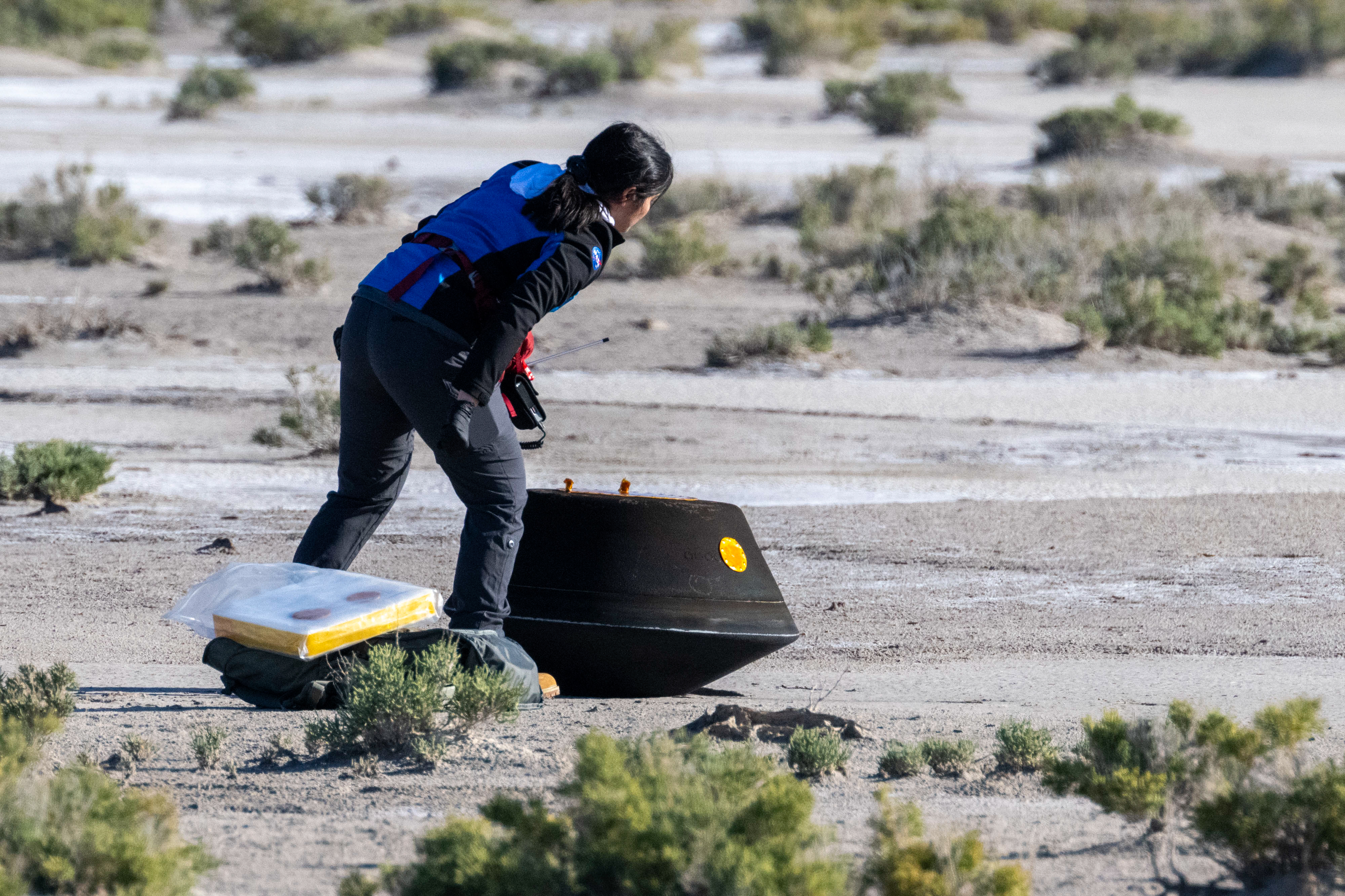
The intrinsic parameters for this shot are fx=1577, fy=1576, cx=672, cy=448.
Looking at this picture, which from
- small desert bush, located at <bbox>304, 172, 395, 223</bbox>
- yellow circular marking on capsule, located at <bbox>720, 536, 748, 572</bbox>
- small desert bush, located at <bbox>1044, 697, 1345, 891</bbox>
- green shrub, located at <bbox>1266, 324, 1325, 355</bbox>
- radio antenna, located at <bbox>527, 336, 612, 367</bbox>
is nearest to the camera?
small desert bush, located at <bbox>1044, 697, 1345, 891</bbox>

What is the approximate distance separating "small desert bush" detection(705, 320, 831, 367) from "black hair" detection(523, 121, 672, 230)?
394 inches

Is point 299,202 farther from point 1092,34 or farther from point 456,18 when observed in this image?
point 1092,34

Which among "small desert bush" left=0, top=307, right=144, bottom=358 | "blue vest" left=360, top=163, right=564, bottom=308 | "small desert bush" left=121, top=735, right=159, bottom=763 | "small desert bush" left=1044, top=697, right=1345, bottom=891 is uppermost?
"blue vest" left=360, top=163, right=564, bottom=308

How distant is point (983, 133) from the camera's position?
1336 inches

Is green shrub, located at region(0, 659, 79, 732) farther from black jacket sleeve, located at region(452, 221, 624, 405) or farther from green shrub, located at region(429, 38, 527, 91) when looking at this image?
green shrub, located at region(429, 38, 527, 91)

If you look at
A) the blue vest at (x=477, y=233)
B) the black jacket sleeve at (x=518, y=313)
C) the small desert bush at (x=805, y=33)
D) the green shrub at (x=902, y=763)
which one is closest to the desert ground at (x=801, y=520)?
the green shrub at (x=902, y=763)

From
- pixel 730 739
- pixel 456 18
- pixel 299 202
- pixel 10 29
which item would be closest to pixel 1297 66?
pixel 456 18

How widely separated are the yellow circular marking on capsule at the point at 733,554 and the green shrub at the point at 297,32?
44.0 m

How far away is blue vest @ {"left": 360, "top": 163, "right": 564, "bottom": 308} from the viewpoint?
4469 millimetres

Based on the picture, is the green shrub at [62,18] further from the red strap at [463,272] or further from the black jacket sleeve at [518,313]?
the black jacket sleeve at [518,313]

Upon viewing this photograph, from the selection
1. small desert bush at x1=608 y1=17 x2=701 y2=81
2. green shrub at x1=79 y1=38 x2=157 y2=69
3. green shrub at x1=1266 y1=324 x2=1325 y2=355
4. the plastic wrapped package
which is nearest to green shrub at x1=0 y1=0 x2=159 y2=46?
green shrub at x1=79 y1=38 x2=157 y2=69

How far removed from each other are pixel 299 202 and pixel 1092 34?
35417 millimetres

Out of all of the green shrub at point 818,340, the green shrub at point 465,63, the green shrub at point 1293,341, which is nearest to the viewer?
the green shrub at point 818,340

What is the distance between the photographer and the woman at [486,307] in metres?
4.36
